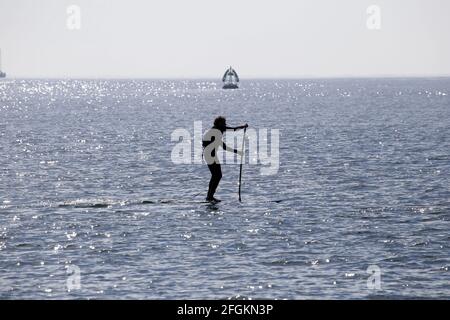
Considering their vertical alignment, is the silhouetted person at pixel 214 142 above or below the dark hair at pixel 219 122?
below

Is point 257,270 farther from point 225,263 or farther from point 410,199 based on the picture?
point 410,199

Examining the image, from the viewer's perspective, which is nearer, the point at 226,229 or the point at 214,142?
the point at 226,229

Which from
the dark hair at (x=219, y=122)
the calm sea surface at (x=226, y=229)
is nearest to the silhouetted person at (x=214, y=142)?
the dark hair at (x=219, y=122)

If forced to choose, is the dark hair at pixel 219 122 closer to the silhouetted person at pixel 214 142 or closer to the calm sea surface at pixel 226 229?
the silhouetted person at pixel 214 142

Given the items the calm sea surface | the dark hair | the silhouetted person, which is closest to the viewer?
the calm sea surface

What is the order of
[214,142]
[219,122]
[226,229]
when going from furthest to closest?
[214,142], [219,122], [226,229]

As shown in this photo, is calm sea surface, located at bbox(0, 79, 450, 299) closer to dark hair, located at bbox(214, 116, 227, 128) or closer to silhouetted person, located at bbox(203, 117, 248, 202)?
silhouetted person, located at bbox(203, 117, 248, 202)

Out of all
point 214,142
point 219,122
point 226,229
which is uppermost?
point 219,122

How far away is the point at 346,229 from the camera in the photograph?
25.2 metres

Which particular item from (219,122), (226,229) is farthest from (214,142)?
(226,229)

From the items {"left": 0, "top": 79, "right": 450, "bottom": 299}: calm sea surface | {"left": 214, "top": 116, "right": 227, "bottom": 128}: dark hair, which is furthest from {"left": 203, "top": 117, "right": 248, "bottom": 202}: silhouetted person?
{"left": 0, "top": 79, "right": 450, "bottom": 299}: calm sea surface

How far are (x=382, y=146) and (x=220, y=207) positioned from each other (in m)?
32.3

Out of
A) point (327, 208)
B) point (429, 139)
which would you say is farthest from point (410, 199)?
point (429, 139)

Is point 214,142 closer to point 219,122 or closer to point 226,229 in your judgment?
point 219,122
